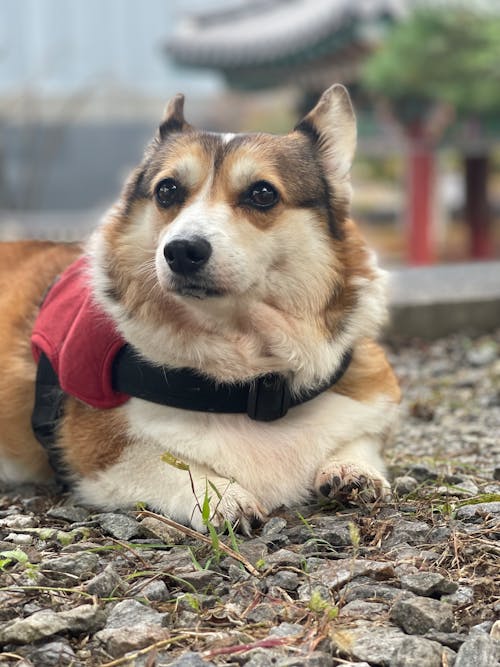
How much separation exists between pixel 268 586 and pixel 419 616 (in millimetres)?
357

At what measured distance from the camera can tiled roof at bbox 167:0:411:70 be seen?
13.4 meters

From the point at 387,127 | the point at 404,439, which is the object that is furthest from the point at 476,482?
the point at 387,127

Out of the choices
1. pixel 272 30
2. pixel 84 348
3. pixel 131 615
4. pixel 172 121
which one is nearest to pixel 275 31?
pixel 272 30

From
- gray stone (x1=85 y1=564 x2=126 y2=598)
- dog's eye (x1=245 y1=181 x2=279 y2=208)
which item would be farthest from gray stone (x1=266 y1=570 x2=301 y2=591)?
dog's eye (x1=245 y1=181 x2=279 y2=208)

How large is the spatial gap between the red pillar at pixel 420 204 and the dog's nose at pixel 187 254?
11.4m

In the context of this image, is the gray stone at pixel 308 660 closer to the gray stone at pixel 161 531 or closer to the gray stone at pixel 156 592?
the gray stone at pixel 156 592

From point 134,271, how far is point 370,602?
1147 mm

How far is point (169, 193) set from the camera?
261cm

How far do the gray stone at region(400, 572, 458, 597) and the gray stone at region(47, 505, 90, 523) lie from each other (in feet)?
3.14

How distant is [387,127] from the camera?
45.6 feet

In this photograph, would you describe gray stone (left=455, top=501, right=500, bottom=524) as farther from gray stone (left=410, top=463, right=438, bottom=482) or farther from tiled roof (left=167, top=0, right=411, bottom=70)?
tiled roof (left=167, top=0, right=411, bottom=70)

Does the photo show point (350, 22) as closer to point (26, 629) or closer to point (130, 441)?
point (130, 441)

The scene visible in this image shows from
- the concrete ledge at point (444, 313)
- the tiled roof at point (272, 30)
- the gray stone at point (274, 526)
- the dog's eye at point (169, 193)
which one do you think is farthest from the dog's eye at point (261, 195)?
the tiled roof at point (272, 30)

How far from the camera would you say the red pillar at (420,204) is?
13414 mm
